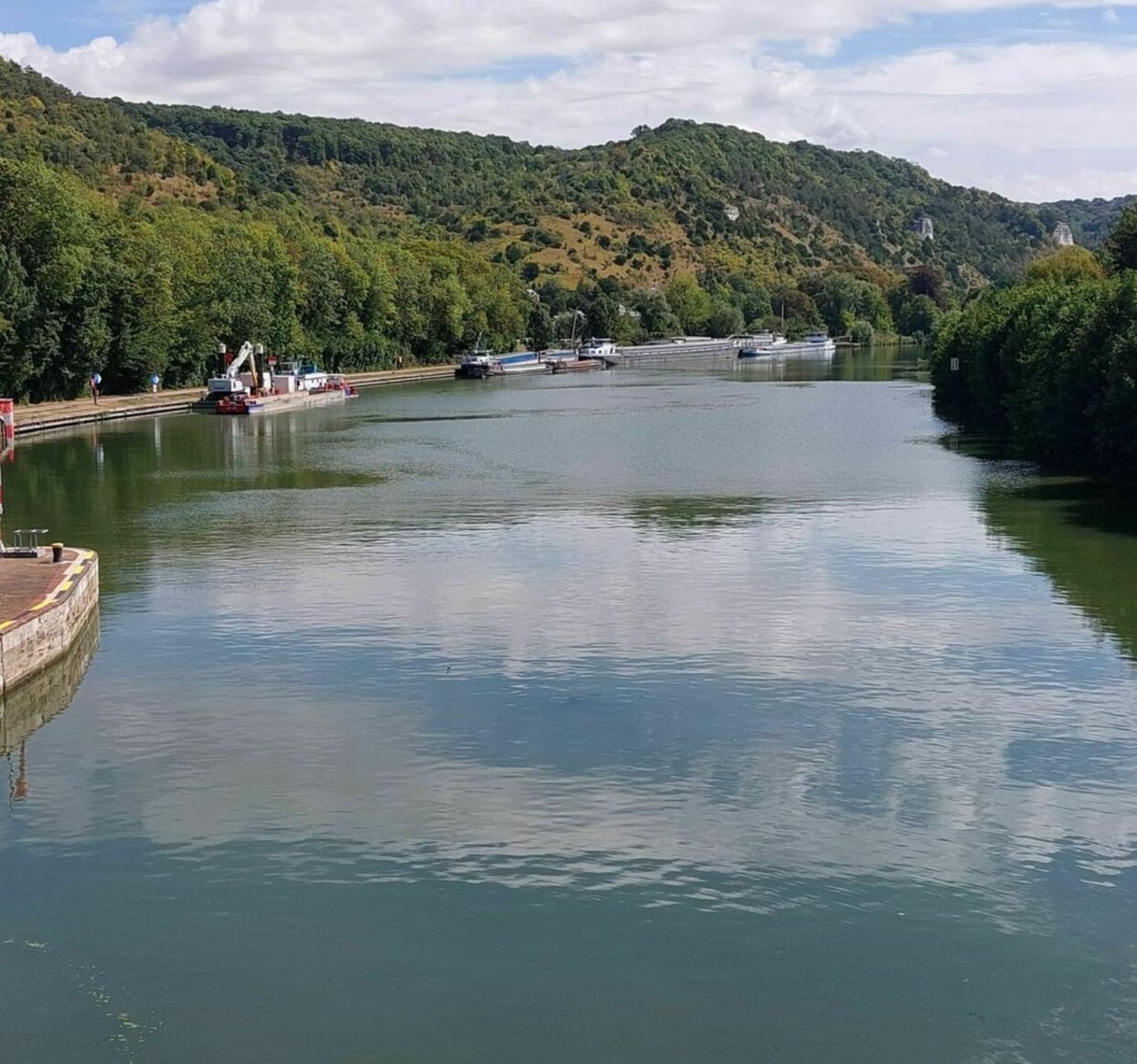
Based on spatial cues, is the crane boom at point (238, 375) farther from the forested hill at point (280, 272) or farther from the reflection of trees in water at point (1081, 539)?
the reflection of trees in water at point (1081, 539)

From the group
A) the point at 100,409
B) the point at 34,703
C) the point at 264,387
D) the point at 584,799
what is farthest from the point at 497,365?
the point at 584,799

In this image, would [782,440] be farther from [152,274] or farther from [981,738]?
[981,738]

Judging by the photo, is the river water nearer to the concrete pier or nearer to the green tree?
the concrete pier

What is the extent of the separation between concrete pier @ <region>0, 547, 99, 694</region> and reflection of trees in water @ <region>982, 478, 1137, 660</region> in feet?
55.4

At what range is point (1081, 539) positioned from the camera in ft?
116

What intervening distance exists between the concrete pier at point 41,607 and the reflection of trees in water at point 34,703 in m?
0.14

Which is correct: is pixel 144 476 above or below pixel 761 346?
below

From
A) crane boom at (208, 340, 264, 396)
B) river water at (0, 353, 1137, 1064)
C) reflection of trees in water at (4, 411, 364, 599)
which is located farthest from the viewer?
crane boom at (208, 340, 264, 396)

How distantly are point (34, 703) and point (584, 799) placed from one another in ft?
28.9

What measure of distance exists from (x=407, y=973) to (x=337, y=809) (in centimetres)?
414

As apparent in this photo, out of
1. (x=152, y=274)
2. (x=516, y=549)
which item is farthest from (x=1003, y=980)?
(x=152, y=274)

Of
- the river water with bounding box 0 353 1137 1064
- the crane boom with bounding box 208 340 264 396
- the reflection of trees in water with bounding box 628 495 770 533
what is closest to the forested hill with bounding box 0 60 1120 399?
the crane boom with bounding box 208 340 264 396

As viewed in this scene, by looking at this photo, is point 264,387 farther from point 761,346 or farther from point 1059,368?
point 761,346

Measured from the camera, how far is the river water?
13156 millimetres
